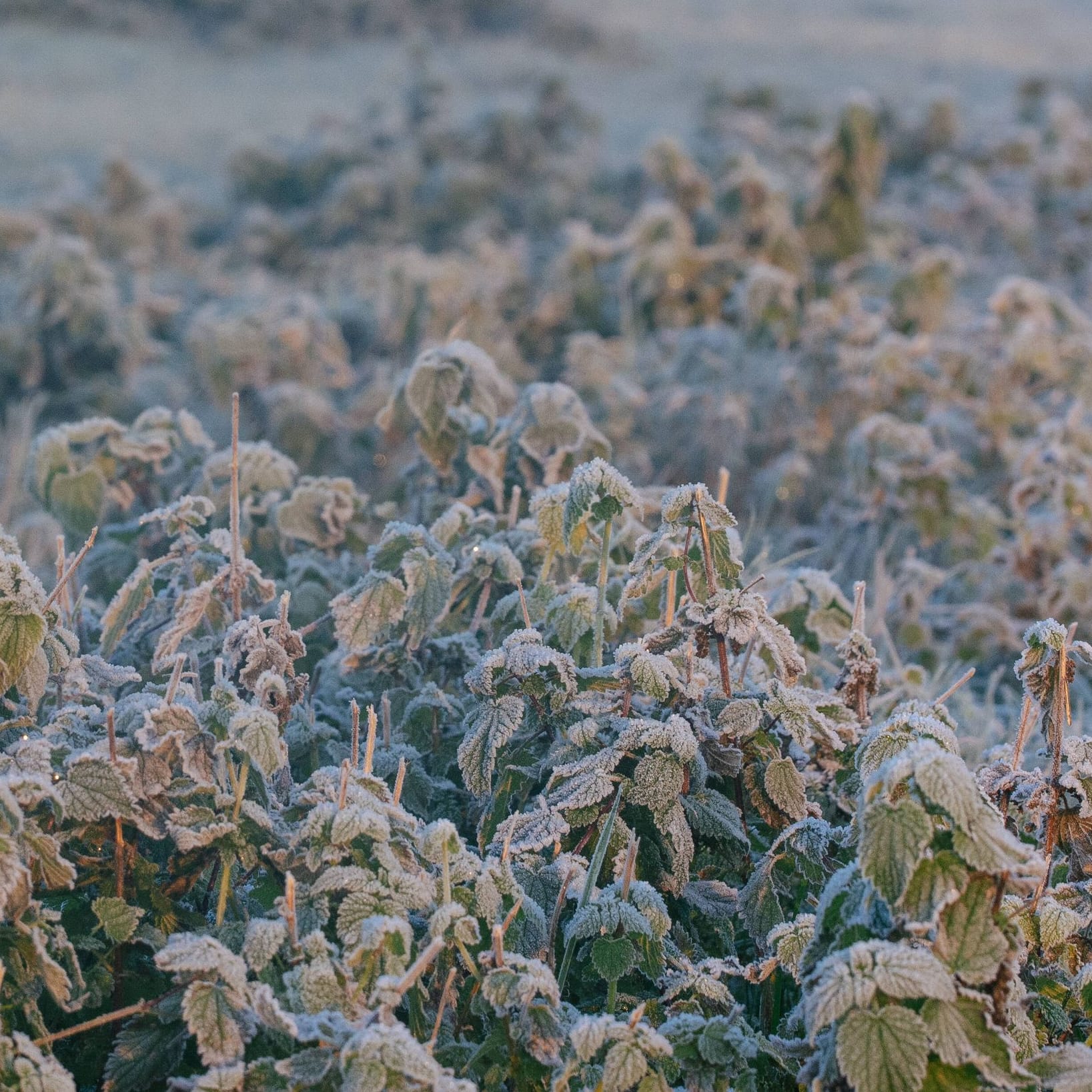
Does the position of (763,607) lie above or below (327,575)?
above

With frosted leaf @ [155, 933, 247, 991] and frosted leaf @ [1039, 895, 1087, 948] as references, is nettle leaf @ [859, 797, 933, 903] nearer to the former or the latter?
frosted leaf @ [1039, 895, 1087, 948]

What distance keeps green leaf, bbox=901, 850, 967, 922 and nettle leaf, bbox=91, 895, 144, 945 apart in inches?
34.1

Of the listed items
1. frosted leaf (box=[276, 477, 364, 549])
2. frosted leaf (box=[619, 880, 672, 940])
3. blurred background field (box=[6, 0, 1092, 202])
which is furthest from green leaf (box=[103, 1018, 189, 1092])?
blurred background field (box=[6, 0, 1092, 202])

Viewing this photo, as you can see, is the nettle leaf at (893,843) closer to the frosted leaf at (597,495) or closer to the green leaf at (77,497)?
the frosted leaf at (597,495)

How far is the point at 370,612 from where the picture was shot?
6.35 feet

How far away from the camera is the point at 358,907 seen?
4.84 ft

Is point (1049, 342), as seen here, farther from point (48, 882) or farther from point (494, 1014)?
point (48, 882)

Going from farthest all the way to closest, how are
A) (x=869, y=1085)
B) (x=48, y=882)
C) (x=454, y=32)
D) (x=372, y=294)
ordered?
(x=454, y=32), (x=372, y=294), (x=48, y=882), (x=869, y=1085)

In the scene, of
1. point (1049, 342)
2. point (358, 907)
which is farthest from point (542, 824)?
point (1049, 342)

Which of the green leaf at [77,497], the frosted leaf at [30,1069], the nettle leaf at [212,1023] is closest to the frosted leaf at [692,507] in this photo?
the nettle leaf at [212,1023]

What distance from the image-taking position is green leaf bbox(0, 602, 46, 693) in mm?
1624

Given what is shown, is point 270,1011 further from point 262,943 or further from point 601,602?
point 601,602

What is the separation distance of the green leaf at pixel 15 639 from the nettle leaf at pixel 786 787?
95cm

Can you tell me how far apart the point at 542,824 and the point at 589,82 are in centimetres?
1018
